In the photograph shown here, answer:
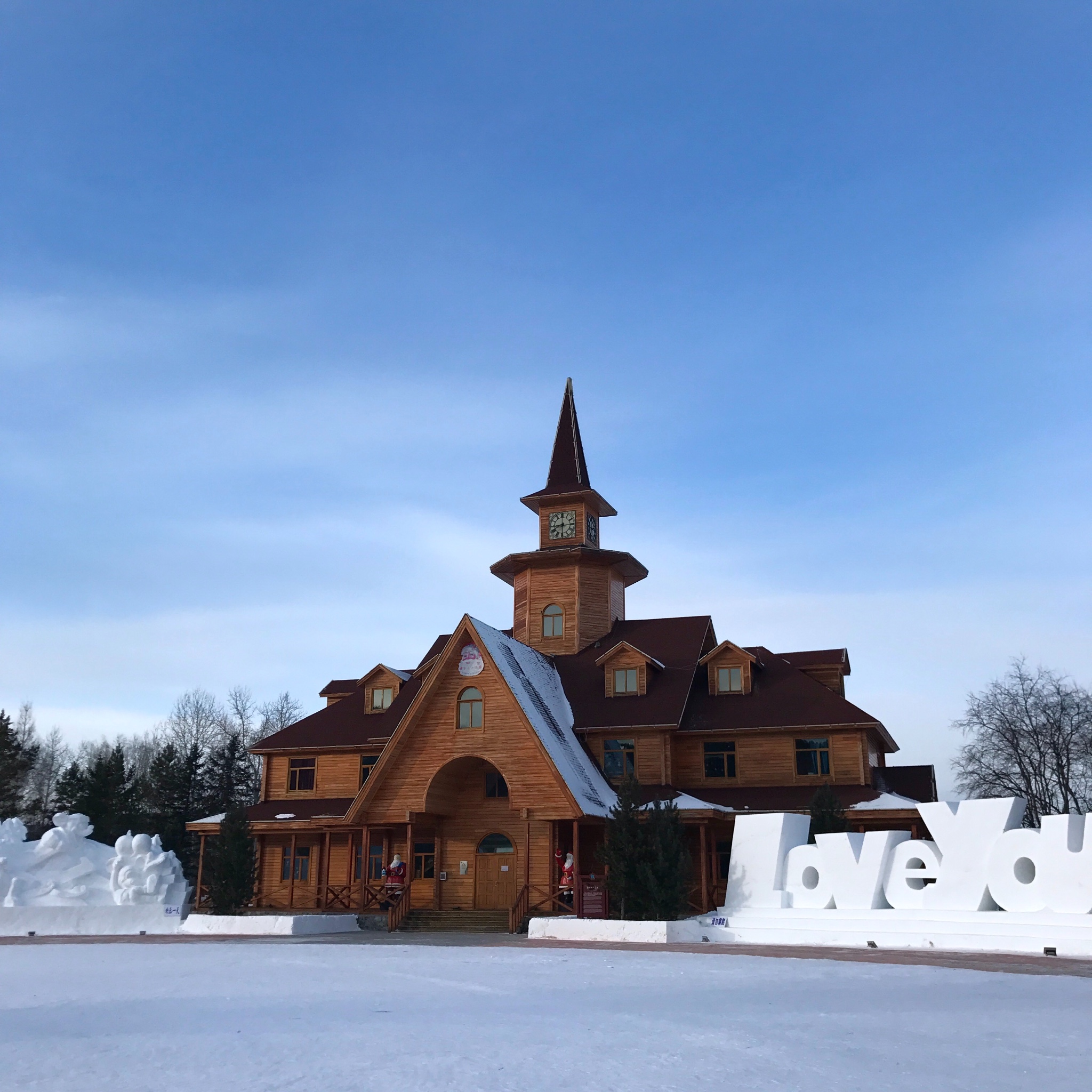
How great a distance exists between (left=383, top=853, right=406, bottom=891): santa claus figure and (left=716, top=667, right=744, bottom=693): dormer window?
36.1 ft

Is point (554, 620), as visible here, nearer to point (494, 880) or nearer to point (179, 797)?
point (494, 880)

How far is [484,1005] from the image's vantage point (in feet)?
33.3

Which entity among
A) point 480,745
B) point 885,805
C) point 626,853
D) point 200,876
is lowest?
point 200,876

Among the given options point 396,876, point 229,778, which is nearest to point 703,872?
point 396,876

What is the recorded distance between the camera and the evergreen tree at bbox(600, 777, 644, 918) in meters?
21.5

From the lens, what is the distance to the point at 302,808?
3222cm

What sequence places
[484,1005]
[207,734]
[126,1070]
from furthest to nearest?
1. [207,734]
2. [484,1005]
3. [126,1070]

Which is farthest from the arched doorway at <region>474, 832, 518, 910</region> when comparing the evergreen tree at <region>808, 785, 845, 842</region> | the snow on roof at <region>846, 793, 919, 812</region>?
the snow on roof at <region>846, 793, 919, 812</region>

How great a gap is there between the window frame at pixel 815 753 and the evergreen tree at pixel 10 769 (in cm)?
3627

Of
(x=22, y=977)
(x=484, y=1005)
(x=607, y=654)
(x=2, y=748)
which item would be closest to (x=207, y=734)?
(x=2, y=748)

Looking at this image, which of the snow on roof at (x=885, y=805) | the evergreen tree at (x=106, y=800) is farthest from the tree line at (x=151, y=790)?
the snow on roof at (x=885, y=805)

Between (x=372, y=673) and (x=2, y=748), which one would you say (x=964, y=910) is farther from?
(x=2, y=748)

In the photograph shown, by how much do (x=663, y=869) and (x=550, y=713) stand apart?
26.1 ft

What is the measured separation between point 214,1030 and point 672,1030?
12.6 feet
